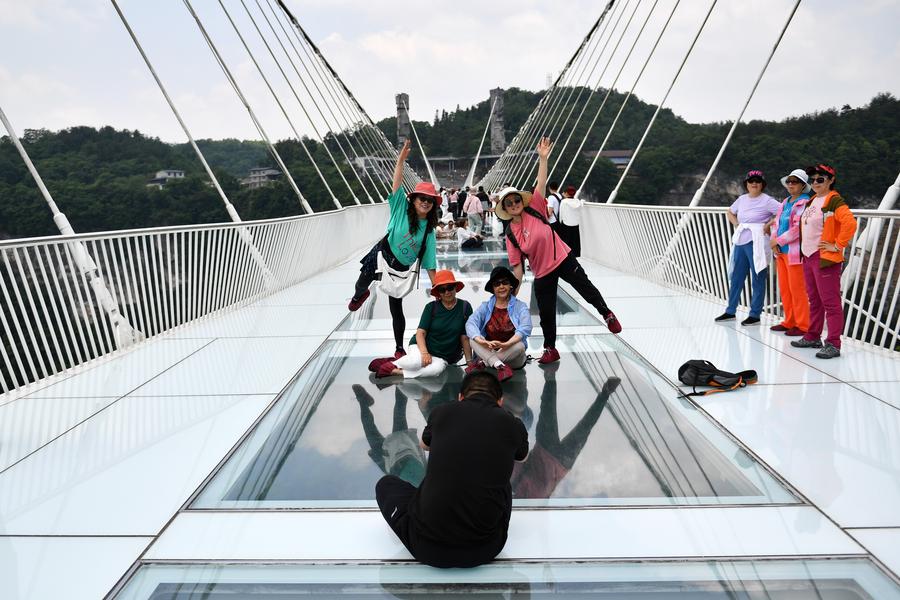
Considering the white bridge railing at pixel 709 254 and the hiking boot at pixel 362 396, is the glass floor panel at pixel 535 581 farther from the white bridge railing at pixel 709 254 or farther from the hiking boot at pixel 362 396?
the white bridge railing at pixel 709 254

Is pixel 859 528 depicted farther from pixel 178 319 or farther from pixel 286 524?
pixel 178 319

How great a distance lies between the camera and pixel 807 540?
2.32 meters

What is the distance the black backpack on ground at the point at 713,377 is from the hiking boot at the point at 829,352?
0.83 m

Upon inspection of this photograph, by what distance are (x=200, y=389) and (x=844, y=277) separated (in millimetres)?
4859

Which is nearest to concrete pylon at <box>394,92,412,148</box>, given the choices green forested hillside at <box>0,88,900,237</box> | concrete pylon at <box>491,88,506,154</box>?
concrete pylon at <box>491,88,506,154</box>

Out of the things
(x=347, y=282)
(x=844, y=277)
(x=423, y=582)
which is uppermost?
(x=844, y=277)

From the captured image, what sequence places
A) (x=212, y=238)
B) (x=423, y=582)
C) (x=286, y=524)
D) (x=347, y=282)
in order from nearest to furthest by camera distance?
(x=423, y=582) < (x=286, y=524) < (x=212, y=238) < (x=347, y=282)

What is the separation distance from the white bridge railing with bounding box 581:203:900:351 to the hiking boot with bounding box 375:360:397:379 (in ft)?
11.0

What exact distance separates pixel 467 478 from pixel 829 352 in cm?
358

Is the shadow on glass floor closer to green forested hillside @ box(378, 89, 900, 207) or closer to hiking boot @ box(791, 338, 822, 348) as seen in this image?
hiking boot @ box(791, 338, 822, 348)

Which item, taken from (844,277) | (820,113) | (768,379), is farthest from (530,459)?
(820,113)

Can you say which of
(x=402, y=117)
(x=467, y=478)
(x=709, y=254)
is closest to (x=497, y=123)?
(x=402, y=117)

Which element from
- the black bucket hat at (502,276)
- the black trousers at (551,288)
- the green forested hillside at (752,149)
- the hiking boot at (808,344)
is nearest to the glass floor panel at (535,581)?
the black bucket hat at (502,276)

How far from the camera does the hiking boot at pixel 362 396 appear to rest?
4.02m
